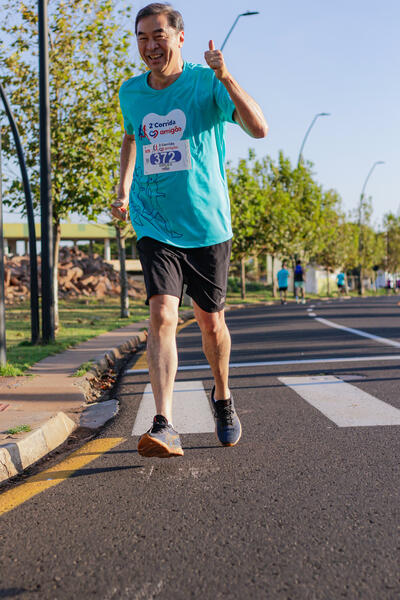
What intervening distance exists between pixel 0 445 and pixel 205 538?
1795 mm

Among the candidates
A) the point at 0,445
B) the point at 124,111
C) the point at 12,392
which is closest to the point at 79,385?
the point at 12,392

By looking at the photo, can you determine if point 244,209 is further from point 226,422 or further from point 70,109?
point 226,422

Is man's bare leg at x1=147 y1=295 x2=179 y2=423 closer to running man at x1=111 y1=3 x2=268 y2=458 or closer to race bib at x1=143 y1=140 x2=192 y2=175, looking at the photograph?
running man at x1=111 y1=3 x2=268 y2=458

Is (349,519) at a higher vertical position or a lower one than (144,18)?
lower

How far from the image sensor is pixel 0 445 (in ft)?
14.0

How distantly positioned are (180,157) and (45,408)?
8.59ft

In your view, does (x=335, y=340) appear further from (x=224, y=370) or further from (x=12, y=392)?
(x=224, y=370)

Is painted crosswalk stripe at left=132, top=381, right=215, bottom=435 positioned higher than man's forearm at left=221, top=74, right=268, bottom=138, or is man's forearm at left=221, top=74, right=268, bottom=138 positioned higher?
man's forearm at left=221, top=74, right=268, bottom=138

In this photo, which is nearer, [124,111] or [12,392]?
[124,111]

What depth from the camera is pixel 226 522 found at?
10.1ft

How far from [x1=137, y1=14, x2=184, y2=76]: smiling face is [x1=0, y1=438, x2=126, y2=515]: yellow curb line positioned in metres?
2.20

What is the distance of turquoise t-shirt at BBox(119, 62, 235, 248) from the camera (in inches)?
161

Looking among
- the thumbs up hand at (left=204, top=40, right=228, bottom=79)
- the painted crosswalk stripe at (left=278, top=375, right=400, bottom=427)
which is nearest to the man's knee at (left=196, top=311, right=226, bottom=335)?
the painted crosswalk stripe at (left=278, top=375, right=400, bottom=427)

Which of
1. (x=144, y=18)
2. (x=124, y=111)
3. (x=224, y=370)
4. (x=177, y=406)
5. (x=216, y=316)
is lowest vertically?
(x=177, y=406)
